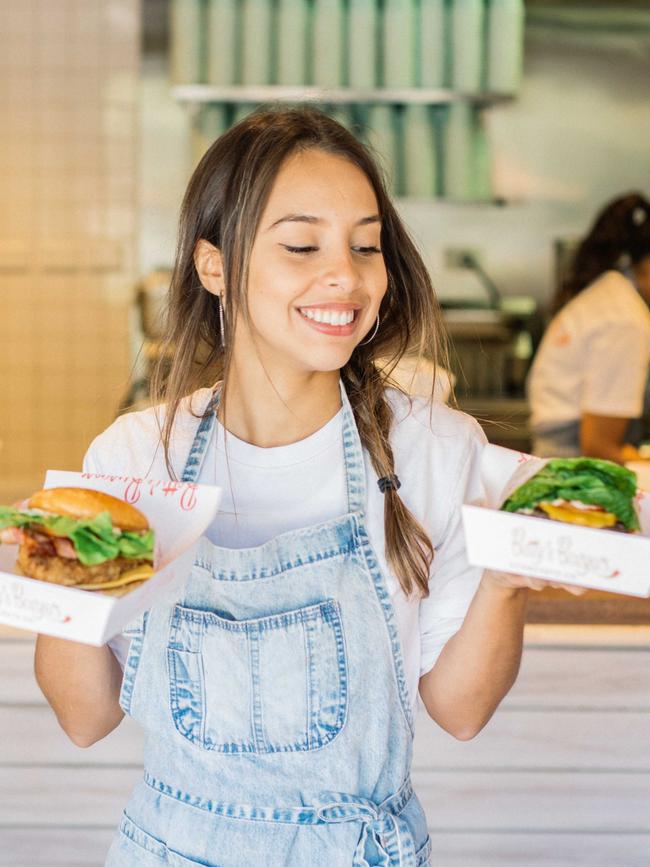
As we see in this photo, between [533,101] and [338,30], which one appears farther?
[533,101]

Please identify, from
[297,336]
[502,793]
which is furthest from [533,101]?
[297,336]

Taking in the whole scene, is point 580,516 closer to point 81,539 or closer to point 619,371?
point 81,539

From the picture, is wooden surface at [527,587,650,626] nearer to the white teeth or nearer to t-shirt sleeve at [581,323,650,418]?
the white teeth

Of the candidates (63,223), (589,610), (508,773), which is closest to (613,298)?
(589,610)

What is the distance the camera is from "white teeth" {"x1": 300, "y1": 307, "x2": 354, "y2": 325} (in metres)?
1.24

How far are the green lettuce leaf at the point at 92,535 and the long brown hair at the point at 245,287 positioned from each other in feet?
0.84

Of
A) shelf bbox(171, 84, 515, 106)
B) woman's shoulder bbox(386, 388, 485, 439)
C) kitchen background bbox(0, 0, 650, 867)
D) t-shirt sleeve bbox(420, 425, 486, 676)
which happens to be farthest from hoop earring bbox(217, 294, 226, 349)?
shelf bbox(171, 84, 515, 106)

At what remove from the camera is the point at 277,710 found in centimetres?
127

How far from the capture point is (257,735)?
49.8 inches

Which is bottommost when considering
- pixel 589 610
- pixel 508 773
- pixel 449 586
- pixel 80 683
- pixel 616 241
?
pixel 508 773

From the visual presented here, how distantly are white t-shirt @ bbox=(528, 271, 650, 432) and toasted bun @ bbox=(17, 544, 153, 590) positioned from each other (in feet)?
7.12

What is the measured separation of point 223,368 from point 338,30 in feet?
10.3

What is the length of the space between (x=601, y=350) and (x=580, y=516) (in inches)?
80.6

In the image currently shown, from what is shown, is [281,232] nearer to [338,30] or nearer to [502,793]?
[502,793]
